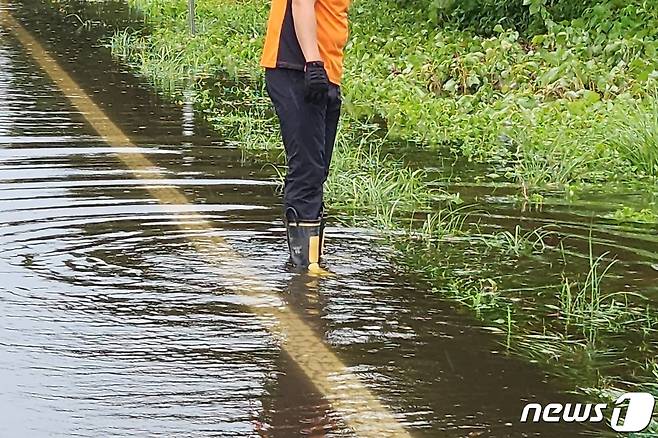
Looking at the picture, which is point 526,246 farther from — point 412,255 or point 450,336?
point 450,336

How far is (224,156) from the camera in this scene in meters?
9.29

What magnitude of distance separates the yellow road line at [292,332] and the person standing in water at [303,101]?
1.12ft

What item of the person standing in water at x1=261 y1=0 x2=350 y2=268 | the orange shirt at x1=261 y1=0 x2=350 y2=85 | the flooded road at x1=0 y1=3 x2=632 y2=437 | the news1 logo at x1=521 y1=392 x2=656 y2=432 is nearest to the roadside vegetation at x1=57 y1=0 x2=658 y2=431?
the news1 logo at x1=521 y1=392 x2=656 y2=432

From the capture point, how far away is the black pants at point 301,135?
6441 mm

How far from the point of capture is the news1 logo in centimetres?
438

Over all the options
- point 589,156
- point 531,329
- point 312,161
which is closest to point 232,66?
point 589,156

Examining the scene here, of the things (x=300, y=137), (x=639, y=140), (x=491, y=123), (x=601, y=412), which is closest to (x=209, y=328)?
(x=300, y=137)

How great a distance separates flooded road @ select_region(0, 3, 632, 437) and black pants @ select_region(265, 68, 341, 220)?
0.30 meters

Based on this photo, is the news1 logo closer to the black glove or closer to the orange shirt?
the black glove

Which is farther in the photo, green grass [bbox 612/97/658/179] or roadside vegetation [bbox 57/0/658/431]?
green grass [bbox 612/97/658/179]

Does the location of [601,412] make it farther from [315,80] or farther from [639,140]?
[639,140]

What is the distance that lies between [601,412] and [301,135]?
2.43 m

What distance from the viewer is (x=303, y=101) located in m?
6.43

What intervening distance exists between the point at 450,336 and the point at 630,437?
1219 millimetres
